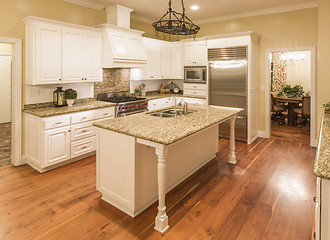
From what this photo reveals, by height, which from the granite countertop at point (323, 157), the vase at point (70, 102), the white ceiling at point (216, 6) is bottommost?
the granite countertop at point (323, 157)

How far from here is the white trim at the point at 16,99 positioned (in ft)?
12.0

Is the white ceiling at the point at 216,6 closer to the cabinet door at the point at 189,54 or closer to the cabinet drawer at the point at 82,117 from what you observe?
the cabinet door at the point at 189,54

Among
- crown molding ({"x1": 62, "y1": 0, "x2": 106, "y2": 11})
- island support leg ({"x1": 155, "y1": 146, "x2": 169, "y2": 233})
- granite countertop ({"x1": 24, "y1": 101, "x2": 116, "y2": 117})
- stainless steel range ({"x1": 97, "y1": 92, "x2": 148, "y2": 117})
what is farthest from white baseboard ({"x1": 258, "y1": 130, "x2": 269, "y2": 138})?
crown molding ({"x1": 62, "y1": 0, "x2": 106, "y2": 11})

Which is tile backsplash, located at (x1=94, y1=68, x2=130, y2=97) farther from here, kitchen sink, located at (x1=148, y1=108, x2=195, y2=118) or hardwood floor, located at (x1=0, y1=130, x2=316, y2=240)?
kitchen sink, located at (x1=148, y1=108, x2=195, y2=118)

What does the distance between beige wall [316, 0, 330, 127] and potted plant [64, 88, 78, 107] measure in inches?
173

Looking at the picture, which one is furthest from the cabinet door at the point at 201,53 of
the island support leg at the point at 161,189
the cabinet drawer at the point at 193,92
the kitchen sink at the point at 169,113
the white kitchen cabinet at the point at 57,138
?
the island support leg at the point at 161,189

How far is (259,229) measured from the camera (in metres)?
2.33

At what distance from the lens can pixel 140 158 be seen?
2434 millimetres

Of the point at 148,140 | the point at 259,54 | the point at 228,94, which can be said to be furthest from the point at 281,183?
the point at 259,54

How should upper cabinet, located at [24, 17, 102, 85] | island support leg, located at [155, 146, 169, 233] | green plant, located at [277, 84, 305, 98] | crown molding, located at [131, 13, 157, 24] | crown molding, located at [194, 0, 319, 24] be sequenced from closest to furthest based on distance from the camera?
island support leg, located at [155, 146, 169, 233]
upper cabinet, located at [24, 17, 102, 85]
crown molding, located at [194, 0, 319, 24]
crown molding, located at [131, 13, 157, 24]
green plant, located at [277, 84, 305, 98]

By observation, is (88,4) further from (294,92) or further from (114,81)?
(294,92)

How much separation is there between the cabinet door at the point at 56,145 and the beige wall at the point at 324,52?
4406 mm

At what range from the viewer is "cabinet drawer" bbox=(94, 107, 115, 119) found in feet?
13.9

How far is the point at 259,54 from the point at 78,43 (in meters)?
4.03
